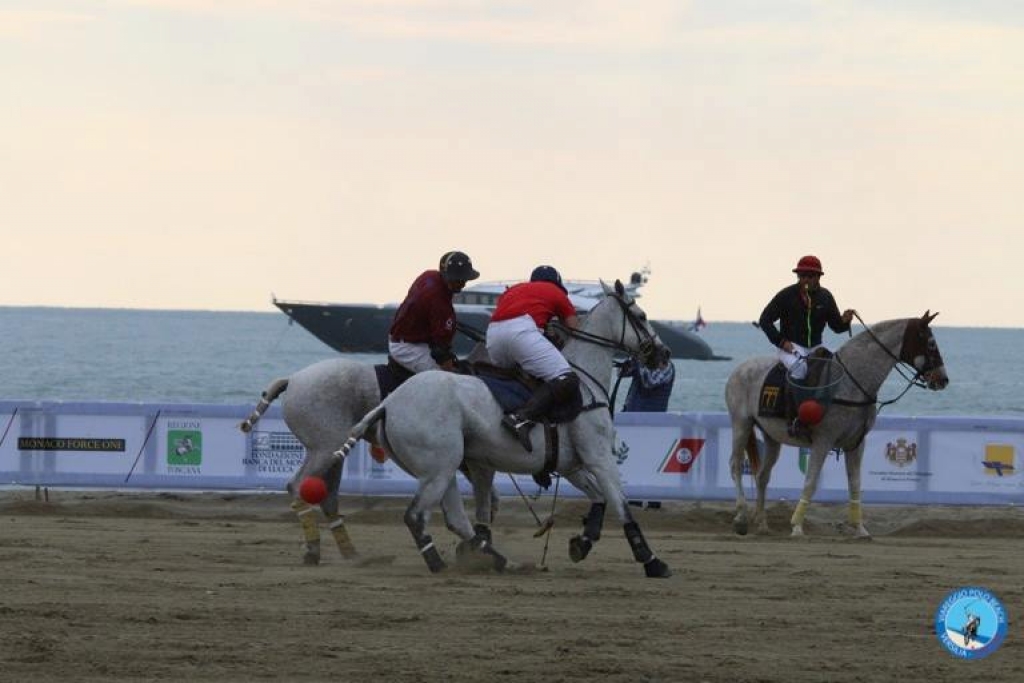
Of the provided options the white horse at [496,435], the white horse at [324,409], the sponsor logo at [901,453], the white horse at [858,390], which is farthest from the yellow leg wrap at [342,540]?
the sponsor logo at [901,453]

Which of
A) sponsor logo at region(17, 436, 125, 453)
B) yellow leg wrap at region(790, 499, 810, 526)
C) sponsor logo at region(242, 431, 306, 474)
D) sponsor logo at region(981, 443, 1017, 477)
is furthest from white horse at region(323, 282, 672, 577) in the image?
sponsor logo at region(17, 436, 125, 453)

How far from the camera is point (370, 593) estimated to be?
13703 millimetres

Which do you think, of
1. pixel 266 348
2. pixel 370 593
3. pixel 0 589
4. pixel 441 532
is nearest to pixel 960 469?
pixel 441 532

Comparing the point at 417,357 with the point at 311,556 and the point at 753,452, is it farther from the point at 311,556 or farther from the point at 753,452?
the point at 753,452

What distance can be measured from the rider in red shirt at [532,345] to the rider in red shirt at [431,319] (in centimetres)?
52

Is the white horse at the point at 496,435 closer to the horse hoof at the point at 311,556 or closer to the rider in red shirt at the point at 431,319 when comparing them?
the rider in red shirt at the point at 431,319

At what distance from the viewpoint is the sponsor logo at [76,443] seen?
890 inches

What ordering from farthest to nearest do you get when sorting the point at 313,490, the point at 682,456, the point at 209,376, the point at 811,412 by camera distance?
the point at 209,376
the point at 682,456
the point at 811,412
the point at 313,490

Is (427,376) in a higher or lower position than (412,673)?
higher

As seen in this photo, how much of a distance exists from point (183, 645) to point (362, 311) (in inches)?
4269

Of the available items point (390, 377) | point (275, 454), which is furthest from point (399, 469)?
point (390, 377)

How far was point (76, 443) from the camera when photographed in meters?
22.6

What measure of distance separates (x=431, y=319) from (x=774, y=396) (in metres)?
5.19

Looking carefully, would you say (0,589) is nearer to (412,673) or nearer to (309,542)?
(309,542)
